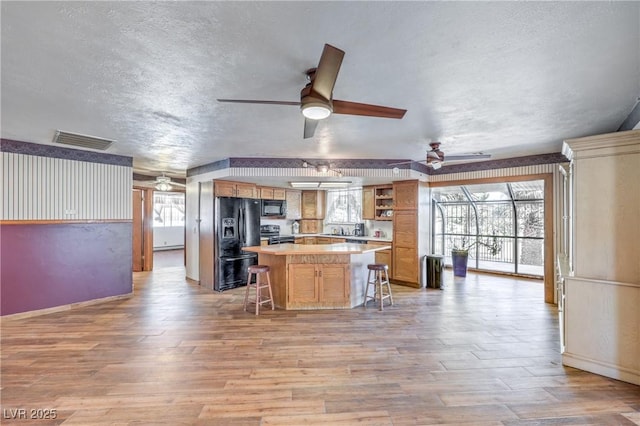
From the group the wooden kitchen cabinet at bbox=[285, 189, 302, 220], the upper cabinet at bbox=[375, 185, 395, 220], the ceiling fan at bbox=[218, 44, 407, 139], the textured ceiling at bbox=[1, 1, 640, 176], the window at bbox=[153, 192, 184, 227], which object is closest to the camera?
the textured ceiling at bbox=[1, 1, 640, 176]

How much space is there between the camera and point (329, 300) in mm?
4566

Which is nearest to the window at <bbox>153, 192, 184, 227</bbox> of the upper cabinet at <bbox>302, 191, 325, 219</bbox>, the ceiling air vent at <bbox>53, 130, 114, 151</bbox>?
the upper cabinet at <bbox>302, 191, 325, 219</bbox>

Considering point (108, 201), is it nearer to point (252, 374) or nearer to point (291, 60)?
point (252, 374)

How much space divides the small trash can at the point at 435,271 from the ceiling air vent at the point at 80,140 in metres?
5.69

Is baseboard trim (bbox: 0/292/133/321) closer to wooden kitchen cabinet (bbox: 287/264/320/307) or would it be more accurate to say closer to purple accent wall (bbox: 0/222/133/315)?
purple accent wall (bbox: 0/222/133/315)

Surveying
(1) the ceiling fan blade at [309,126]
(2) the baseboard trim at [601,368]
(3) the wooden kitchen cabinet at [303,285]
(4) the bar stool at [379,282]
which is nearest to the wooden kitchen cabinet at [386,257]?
(4) the bar stool at [379,282]

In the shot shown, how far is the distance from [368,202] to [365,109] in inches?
189

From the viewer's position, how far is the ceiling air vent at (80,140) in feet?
12.5

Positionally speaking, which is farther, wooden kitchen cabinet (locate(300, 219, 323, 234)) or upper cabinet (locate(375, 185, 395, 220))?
wooden kitchen cabinet (locate(300, 219, 323, 234))

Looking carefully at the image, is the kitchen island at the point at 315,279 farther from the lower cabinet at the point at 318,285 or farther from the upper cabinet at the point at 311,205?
the upper cabinet at the point at 311,205

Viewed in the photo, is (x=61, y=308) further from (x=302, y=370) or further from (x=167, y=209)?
(x=167, y=209)

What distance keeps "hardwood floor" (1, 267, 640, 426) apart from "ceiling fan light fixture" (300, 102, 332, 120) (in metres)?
2.14

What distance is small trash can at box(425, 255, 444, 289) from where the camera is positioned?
5.76 m

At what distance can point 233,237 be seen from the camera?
19.1 ft
